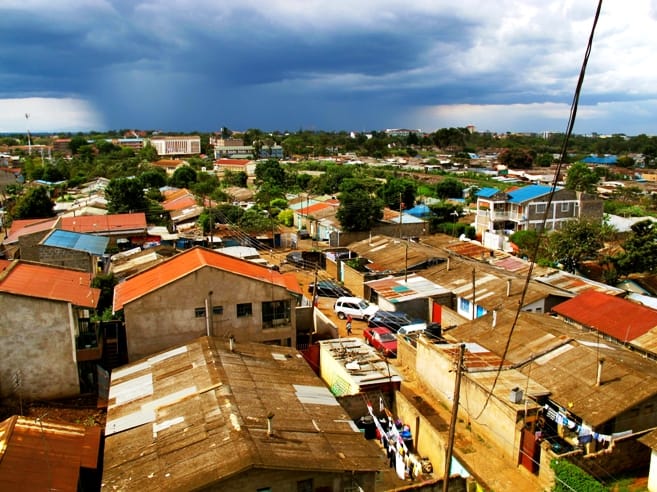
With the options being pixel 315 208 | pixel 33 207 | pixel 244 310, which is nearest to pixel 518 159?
pixel 315 208

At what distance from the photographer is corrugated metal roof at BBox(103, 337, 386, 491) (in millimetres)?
10438

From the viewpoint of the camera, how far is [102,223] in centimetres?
4212

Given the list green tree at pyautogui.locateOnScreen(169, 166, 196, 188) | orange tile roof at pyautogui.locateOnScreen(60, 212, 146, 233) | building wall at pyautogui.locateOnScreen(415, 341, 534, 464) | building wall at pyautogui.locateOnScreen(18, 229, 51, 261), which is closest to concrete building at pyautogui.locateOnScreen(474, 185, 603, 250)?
building wall at pyautogui.locateOnScreen(415, 341, 534, 464)

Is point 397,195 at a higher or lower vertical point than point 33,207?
higher

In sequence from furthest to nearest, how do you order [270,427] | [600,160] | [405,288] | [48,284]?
[600,160] → [405,288] → [48,284] → [270,427]

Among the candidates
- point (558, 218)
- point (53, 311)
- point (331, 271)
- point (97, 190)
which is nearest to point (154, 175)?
point (97, 190)

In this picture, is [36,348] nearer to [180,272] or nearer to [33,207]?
[180,272]

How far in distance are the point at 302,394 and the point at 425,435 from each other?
3.71 metres

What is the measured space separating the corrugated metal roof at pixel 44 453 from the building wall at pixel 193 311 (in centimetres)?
413

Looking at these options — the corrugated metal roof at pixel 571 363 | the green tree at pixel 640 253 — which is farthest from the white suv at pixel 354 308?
the green tree at pixel 640 253

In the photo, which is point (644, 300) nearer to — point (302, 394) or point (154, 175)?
point (302, 394)

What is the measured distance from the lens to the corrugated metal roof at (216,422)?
34.2 ft

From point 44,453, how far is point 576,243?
3083 centimetres

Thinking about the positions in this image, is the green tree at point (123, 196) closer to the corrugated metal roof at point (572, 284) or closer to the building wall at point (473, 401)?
the corrugated metal roof at point (572, 284)
